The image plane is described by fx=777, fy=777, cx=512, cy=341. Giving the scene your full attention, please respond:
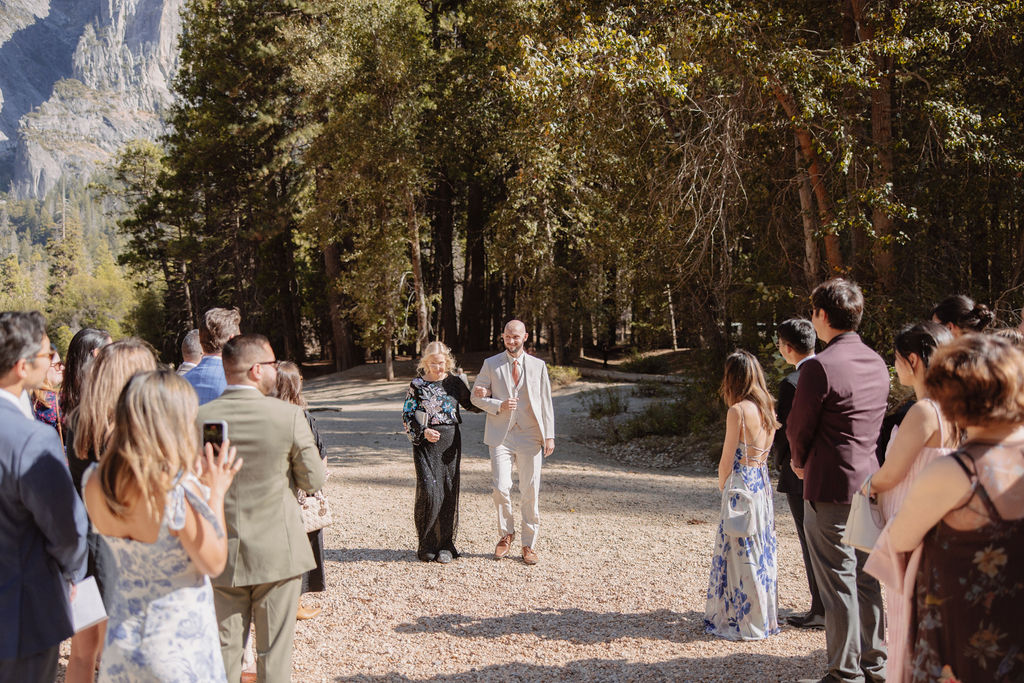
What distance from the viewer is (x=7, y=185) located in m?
184

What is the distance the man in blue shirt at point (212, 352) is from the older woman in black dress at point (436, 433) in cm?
217

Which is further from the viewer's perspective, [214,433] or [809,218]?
[809,218]

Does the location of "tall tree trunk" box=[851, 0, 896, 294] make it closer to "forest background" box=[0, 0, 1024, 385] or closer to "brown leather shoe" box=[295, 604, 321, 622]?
"forest background" box=[0, 0, 1024, 385]

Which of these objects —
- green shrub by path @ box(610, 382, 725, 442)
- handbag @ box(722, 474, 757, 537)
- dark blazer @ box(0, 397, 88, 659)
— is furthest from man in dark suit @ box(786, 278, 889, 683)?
green shrub by path @ box(610, 382, 725, 442)

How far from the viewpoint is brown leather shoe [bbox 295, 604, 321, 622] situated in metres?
5.50

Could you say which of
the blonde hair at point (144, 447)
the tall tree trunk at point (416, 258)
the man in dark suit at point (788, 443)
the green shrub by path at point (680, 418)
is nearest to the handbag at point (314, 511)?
the blonde hair at point (144, 447)

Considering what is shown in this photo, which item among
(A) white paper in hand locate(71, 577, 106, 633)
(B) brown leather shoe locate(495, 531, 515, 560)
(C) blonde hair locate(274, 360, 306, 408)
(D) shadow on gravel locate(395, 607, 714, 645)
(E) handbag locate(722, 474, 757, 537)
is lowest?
(D) shadow on gravel locate(395, 607, 714, 645)

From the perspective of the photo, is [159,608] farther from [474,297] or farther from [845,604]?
[474,297]

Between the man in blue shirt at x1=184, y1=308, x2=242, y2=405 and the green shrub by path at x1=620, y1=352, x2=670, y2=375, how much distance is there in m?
24.5

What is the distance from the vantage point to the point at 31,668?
272 centimetres

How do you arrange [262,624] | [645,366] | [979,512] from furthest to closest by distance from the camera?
1. [645,366]
2. [262,624]
3. [979,512]

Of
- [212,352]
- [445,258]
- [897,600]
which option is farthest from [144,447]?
[445,258]

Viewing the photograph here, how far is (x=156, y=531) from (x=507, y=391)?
4213 mm

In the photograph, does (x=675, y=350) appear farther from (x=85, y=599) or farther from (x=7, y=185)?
(x=7, y=185)
